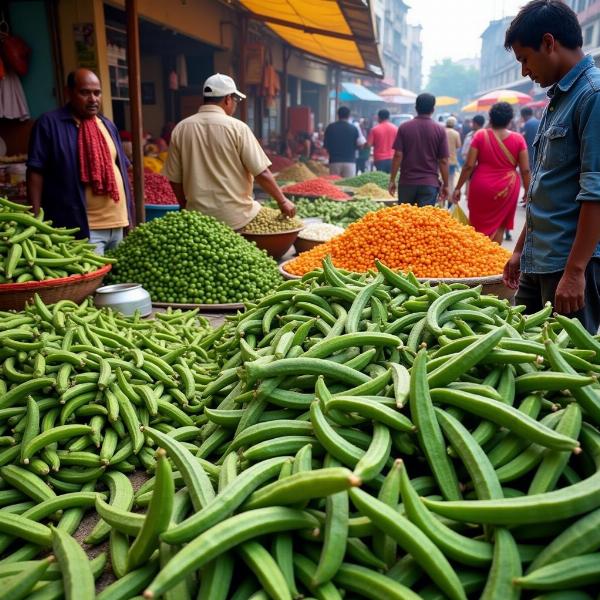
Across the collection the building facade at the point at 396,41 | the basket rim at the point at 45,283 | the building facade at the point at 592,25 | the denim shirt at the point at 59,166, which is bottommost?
the basket rim at the point at 45,283

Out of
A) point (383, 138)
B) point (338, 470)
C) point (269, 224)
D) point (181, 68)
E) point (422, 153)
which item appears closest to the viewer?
point (338, 470)

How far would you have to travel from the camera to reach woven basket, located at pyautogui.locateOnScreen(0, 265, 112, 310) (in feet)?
11.3

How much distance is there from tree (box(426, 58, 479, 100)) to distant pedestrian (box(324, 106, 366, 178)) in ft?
331

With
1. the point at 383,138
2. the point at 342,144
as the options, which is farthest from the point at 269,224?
the point at 342,144

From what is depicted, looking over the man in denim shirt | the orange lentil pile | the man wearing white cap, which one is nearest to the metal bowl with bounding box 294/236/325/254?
the man wearing white cap

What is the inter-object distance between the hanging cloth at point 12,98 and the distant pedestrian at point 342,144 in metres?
7.83

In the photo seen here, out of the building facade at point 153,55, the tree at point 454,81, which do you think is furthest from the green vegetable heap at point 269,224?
the tree at point 454,81

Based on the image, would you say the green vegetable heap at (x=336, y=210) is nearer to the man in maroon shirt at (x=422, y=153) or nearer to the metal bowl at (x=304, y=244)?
the man in maroon shirt at (x=422, y=153)

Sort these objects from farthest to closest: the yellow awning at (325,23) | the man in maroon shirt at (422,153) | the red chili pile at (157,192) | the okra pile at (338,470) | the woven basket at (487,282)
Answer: the yellow awning at (325,23) < the man in maroon shirt at (422,153) < the red chili pile at (157,192) < the woven basket at (487,282) < the okra pile at (338,470)

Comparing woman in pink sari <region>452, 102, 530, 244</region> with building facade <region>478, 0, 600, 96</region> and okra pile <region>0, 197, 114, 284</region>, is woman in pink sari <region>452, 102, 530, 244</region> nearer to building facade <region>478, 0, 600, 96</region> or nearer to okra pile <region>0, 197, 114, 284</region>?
okra pile <region>0, 197, 114, 284</region>

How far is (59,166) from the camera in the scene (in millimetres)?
4539

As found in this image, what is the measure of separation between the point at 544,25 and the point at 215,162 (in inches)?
131

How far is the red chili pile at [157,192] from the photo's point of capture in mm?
7464

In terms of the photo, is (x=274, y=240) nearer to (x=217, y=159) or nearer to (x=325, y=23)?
(x=217, y=159)
